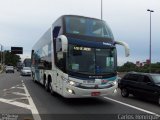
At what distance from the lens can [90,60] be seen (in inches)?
571

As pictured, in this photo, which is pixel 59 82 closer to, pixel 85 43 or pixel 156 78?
pixel 85 43

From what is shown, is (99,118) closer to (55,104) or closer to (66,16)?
(55,104)

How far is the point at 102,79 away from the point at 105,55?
109 cm

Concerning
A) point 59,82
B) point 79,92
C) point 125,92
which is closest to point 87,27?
point 59,82

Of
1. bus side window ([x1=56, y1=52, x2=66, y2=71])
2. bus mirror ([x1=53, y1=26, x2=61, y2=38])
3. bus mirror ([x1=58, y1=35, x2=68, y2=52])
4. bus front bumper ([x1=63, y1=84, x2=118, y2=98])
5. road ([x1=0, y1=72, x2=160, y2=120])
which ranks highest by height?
bus mirror ([x1=53, y1=26, x2=61, y2=38])

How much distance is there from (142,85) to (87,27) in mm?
4192

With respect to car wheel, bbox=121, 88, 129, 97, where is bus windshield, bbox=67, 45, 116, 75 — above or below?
above

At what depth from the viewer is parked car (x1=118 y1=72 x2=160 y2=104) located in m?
15.7

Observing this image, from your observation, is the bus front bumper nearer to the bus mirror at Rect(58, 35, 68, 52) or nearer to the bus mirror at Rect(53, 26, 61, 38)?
the bus mirror at Rect(58, 35, 68, 52)

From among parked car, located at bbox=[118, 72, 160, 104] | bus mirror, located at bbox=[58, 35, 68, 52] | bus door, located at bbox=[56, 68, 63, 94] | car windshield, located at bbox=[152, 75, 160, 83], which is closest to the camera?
bus mirror, located at bbox=[58, 35, 68, 52]

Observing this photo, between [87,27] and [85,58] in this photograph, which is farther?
[87,27]

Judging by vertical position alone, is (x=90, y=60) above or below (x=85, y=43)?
below

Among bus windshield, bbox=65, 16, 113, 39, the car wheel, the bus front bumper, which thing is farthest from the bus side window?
the car wheel

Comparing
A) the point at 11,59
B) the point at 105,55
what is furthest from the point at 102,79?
the point at 11,59
